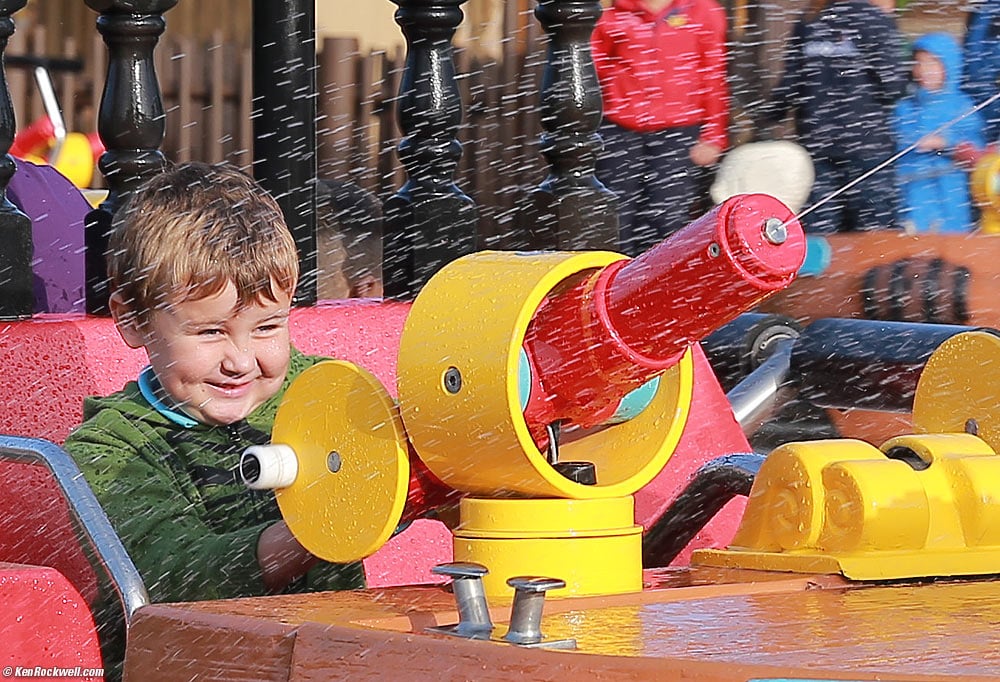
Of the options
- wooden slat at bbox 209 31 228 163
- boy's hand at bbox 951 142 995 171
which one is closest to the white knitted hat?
boy's hand at bbox 951 142 995 171

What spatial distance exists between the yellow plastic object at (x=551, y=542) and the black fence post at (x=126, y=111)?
1238mm

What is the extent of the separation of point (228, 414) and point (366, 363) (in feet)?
1.18

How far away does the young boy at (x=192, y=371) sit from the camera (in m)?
2.36

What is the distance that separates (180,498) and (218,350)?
197mm

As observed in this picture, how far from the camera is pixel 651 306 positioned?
5.68 feet

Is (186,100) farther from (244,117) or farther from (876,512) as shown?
(876,512)

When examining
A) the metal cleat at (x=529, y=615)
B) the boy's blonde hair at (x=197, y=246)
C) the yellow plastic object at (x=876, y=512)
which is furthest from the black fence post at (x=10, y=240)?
the metal cleat at (x=529, y=615)

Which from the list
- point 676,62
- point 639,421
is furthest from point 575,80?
point 676,62

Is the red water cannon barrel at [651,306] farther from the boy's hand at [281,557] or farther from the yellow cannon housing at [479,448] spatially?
the boy's hand at [281,557]

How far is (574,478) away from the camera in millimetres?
1814

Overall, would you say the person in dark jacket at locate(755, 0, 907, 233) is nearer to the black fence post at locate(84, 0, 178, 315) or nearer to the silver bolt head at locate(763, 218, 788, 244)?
the black fence post at locate(84, 0, 178, 315)

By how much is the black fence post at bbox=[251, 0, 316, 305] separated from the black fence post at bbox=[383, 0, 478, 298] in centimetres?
19

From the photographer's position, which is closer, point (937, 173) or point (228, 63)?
point (937, 173)

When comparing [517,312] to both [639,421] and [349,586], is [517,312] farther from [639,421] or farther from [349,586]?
[349,586]
